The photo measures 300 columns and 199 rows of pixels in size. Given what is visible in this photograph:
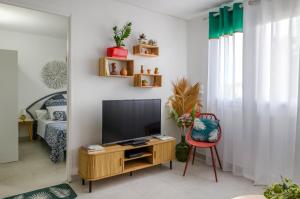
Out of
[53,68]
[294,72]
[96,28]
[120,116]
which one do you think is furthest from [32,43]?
[294,72]

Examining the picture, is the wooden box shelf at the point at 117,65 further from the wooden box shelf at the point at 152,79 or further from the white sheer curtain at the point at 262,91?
the white sheer curtain at the point at 262,91

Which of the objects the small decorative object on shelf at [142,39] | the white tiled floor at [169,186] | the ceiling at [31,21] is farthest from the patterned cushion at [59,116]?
the small decorative object on shelf at [142,39]

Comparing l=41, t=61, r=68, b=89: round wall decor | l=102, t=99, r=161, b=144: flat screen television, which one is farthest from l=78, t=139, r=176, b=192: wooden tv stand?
l=41, t=61, r=68, b=89: round wall decor

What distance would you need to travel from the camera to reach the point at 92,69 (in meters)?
3.16

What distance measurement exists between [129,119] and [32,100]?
3511 millimetres

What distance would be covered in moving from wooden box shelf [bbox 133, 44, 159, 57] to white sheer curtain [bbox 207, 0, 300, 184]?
1.04 metres

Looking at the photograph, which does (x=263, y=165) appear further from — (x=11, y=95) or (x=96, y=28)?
(x=11, y=95)

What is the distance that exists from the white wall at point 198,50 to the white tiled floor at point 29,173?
2724 millimetres

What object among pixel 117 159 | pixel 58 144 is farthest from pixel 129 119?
pixel 58 144

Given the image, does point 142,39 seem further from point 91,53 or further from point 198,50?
point 198,50

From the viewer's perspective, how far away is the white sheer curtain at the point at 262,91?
9.07ft

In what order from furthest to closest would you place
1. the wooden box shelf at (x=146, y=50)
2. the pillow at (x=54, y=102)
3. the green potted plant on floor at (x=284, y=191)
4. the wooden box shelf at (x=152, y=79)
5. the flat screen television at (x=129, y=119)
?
A: the pillow at (x=54, y=102) → the wooden box shelf at (x=152, y=79) → the wooden box shelf at (x=146, y=50) → the flat screen television at (x=129, y=119) → the green potted plant on floor at (x=284, y=191)

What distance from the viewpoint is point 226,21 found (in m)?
3.42

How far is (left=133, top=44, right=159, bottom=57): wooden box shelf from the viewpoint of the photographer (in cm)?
349
